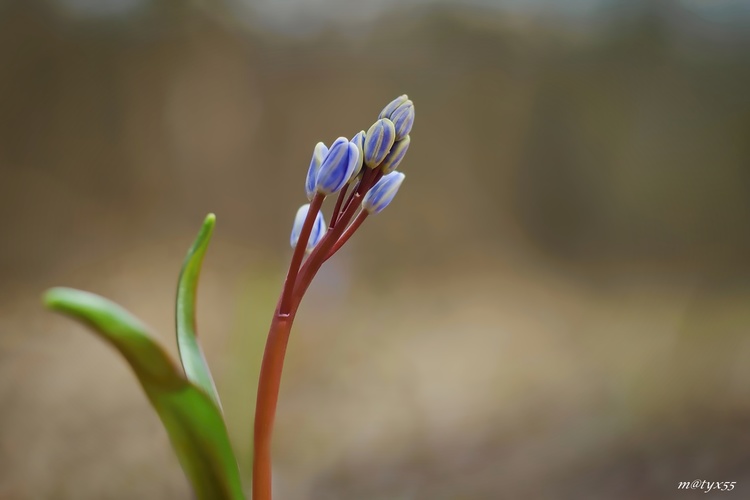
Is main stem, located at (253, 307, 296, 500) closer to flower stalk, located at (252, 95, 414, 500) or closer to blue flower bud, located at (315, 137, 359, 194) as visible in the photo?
flower stalk, located at (252, 95, 414, 500)

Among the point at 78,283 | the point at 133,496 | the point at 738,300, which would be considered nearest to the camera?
the point at 133,496

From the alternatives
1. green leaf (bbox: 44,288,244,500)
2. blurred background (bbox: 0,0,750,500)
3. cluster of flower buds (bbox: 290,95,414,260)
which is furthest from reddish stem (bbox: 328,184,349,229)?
blurred background (bbox: 0,0,750,500)

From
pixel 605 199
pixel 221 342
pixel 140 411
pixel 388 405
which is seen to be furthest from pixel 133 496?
pixel 605 199

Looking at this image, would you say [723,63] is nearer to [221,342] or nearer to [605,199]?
[605,199]

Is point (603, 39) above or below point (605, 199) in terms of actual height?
above

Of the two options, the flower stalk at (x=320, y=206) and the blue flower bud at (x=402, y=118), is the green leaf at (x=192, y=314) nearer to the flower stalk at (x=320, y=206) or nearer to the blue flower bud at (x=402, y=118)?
the flower stalk at (x=320, y=206)

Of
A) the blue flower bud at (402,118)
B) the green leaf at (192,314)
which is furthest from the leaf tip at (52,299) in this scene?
the blue flower bud at (402,118)

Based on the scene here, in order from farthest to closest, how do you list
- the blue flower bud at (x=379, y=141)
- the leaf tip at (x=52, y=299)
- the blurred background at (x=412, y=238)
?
the blurred background at (x=412, y=238)
the blue flower bud at (x=379, y=141)
the leaf tip at (x=52, y=299)
